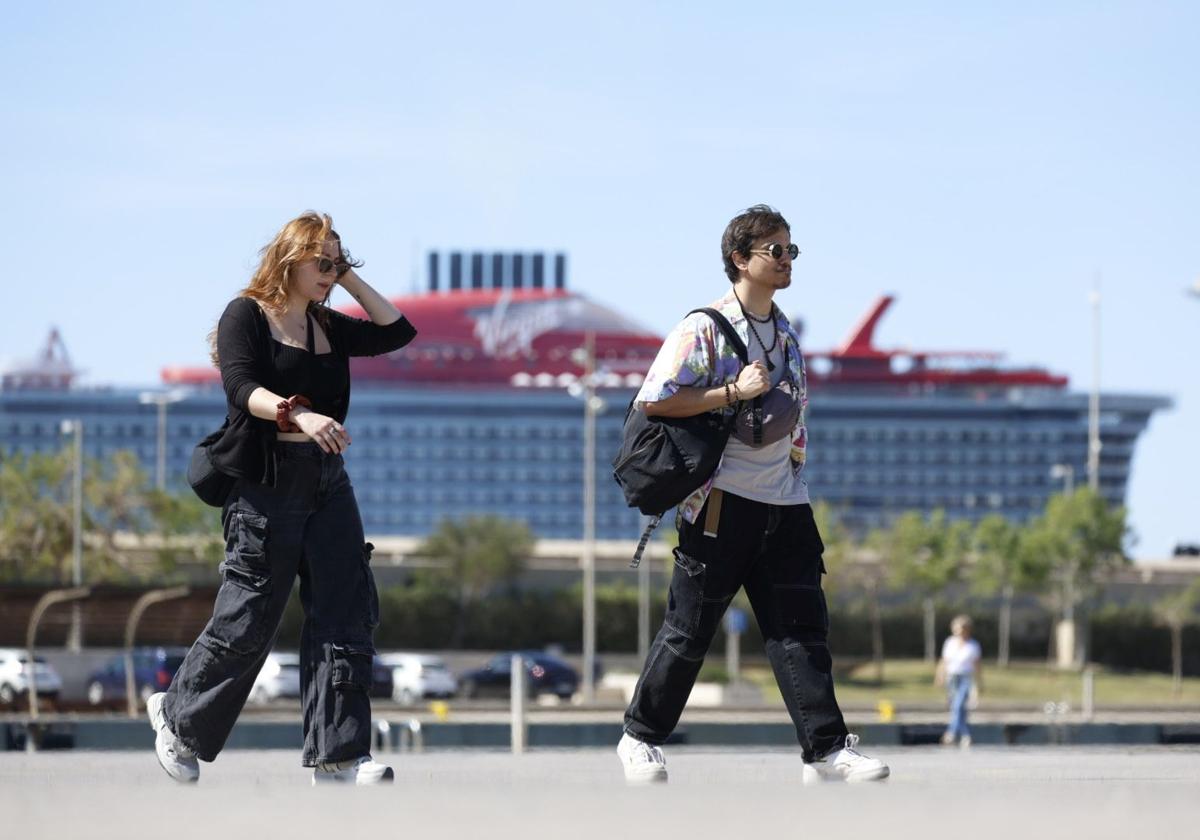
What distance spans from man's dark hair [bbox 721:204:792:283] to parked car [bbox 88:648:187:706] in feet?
95.0

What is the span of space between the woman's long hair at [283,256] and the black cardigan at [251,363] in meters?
0.04

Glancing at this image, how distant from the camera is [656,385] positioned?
18.7 feet

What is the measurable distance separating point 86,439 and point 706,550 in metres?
155

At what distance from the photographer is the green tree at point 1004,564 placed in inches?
2477

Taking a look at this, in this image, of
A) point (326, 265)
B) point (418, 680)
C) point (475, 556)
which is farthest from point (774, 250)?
point (475, 556)

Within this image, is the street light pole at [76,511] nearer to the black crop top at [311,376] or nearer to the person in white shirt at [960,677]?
the person in white shirt at [960,677]

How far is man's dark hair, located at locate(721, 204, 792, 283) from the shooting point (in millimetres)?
5859

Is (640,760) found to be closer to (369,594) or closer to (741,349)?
(369,594)

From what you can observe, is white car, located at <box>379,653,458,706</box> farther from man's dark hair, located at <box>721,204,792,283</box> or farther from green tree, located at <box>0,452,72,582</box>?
man's dark hair, located at <box>721,204,792,283</box>

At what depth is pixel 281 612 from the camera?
5477 mm

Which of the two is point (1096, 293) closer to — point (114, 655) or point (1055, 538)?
point (1055, 538)

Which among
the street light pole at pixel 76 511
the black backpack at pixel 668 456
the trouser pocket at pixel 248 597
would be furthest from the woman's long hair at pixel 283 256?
the street light pole at pixel 76 511

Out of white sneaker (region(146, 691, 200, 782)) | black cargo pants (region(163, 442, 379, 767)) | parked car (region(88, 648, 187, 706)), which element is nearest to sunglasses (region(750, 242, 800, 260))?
black cargo pants (region(163, 442, 379, 767))

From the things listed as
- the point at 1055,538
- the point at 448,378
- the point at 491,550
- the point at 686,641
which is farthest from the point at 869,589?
the point at 448,378
